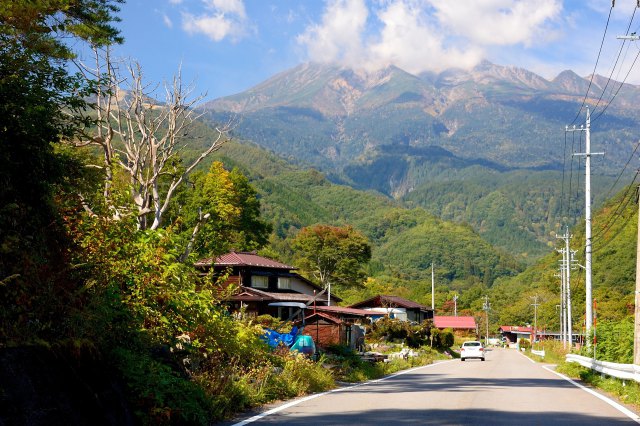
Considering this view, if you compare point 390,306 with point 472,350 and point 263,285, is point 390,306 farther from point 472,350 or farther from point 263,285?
point 263,285

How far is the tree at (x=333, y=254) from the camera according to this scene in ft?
259

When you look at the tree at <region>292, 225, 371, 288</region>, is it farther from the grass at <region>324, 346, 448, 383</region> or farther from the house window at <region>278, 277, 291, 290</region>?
the grass at <region>324, 346, 448, 383</region>

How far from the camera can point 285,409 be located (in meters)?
14.0

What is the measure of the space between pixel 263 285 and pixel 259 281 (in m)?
0.60

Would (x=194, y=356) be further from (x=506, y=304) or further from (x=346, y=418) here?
(x=506, y=304)

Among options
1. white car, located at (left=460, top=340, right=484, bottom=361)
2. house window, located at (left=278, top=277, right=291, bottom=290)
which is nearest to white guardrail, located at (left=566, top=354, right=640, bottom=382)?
house window, located at (left=278, top=277, right=291, bottom=290)

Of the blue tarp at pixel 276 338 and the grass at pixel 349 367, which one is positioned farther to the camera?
the grass at pixel 349 367

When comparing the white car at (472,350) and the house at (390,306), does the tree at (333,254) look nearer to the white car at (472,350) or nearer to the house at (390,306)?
the house at (390,306)

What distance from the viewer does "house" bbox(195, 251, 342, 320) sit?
42.8 meters

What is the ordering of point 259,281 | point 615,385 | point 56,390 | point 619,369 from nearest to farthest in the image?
point 56,390 < point 619,369 < point 615,385 < point 259,281

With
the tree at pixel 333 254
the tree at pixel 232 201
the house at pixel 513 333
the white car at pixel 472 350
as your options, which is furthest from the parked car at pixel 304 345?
the house at pixel 513 333

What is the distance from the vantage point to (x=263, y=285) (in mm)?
49156

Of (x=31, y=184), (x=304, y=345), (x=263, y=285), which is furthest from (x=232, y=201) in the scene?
(x=31, y=184)

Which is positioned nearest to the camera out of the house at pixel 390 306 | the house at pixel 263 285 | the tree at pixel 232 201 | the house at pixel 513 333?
the house at pixel 263 285
